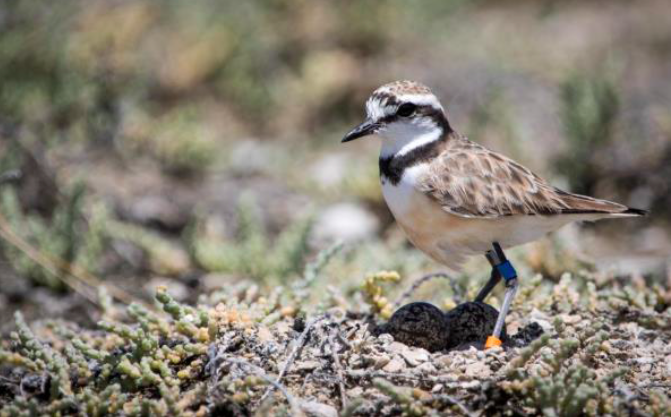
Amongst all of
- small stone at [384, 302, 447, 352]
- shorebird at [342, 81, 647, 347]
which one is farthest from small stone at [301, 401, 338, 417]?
shorebird at [342, 81, 647, 347]

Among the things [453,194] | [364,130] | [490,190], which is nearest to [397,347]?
[453,194]

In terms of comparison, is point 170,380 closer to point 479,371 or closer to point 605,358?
point 479,371

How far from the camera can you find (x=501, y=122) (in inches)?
343

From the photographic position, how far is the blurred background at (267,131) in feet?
22.6

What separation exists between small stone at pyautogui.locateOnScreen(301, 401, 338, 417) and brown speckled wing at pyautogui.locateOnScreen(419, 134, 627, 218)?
131cm

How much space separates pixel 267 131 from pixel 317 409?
6.54 m

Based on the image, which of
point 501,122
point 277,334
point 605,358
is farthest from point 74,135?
point 605,358

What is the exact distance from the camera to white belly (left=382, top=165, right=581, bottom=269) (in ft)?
15.5

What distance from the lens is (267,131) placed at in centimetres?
1028

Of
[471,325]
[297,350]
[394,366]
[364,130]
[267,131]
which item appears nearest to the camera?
[394,366]

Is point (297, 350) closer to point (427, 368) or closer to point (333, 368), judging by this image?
point (333, 368)

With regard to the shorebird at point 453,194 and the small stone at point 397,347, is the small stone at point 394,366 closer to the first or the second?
the small stone at point 397,347

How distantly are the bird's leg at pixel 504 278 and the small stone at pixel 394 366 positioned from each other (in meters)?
0.47

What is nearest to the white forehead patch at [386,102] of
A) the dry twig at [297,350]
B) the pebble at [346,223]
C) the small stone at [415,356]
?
the dry twig at [297,350]
